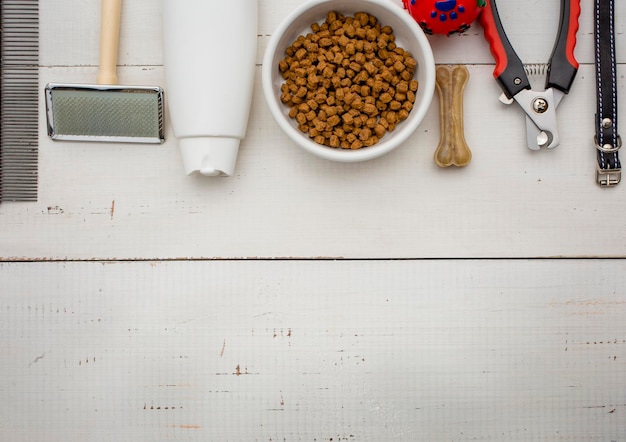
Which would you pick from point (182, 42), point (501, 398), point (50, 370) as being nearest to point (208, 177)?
point (182, 42)

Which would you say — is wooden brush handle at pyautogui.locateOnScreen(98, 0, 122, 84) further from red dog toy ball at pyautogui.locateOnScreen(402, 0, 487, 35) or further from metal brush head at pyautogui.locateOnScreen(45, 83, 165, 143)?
red dog toy ball at pyautogui.locateOnScreen(402, 0, 487, 35)

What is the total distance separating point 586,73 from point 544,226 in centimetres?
17

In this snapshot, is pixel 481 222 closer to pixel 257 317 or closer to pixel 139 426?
pixel 257 317

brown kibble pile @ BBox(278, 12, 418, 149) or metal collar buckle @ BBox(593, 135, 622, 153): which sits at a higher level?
brown kibble pile @ BBox(278, 12, 418, 149)

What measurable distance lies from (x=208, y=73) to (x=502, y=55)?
0.29 meters

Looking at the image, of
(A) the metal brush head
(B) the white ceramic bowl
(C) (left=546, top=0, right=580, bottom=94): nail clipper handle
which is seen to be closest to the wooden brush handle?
(A) the metal brush head

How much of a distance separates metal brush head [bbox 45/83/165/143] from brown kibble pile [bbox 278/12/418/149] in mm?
134

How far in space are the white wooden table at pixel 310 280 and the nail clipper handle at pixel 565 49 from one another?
0.03 meters

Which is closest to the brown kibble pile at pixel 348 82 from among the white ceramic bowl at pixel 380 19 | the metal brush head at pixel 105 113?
the white ceramic bowl at pixel 380 19

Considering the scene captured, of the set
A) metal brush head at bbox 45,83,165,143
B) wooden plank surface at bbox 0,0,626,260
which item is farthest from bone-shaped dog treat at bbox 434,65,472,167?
metal brush head at bbox 45,83,165,143

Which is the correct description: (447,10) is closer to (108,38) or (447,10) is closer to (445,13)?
(445,13)

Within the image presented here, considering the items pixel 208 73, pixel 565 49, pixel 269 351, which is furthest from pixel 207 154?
pixel 565 49

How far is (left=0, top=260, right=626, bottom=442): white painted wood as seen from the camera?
587 mm

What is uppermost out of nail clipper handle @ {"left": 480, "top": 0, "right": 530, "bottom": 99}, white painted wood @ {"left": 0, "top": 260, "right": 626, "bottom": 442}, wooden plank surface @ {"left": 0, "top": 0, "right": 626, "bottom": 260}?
nail clipper handle @ {"left": 480, "top": 0, "right": 530, "bottom": 99}
